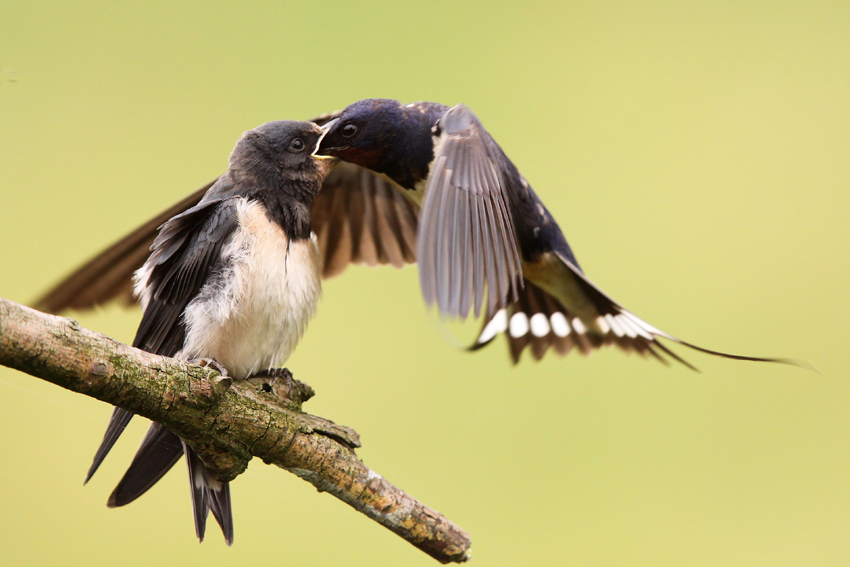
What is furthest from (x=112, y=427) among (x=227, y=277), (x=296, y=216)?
(x=296, y=216)

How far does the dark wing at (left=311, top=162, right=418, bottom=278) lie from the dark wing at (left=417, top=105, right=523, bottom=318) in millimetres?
462

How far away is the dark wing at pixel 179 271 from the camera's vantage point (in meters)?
1.09

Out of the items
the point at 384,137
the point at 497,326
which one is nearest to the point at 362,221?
the point at 384,137

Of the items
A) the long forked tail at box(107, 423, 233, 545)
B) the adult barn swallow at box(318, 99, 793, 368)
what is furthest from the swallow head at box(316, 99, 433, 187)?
the long forked tail at box(107, 423, 233, 545)

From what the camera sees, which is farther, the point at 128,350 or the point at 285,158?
the point at 285,158

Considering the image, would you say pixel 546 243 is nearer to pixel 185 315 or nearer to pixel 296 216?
pixel 296 216

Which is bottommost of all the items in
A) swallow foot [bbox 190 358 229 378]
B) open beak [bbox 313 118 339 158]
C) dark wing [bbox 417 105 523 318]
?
swallow foot [bbox 190 358 229 378]

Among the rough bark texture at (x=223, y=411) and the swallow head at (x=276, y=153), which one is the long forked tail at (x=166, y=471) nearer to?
the rough bark texture at (x=223, y=411)

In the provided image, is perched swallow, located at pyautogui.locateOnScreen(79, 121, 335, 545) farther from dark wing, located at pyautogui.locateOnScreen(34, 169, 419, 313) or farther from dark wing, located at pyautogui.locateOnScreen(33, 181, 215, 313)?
dark wing, located at pyautogui.locateOnScreen(34, 169, 419, 313)

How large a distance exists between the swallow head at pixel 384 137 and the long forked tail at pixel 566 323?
0.38 meters

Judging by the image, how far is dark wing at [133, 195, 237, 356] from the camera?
109 cm

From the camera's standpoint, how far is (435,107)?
4.77 feet

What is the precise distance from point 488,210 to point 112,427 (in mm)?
613

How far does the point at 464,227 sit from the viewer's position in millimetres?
962
